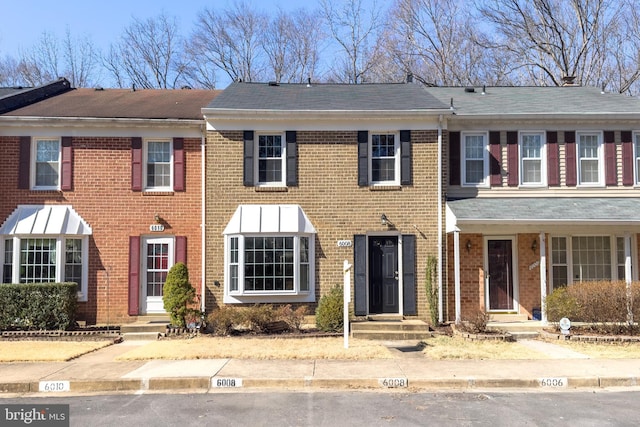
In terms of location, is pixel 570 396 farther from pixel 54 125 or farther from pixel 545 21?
pixel 545 21

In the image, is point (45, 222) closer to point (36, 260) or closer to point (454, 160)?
point (36, 260)

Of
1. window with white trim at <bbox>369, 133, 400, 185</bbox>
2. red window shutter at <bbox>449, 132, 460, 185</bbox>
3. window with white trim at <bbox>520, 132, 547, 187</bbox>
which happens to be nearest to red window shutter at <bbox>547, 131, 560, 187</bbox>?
window with white trim at <bbox>520, 132, 547, 187</bbox>

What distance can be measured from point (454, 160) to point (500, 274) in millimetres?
3392

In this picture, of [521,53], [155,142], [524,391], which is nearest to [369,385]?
[524,391]

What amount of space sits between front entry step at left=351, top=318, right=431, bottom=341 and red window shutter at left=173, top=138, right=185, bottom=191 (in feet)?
19.8

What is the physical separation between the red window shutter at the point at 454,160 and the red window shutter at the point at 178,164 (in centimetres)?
739

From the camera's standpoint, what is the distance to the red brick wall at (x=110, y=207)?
47.4 ft

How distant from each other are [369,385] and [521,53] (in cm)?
2649

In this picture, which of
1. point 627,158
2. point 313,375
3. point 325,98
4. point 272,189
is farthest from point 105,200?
point 627,158

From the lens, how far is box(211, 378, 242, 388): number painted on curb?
337 inches

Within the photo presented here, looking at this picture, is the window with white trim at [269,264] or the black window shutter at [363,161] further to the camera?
the black window shutter at [363,161]

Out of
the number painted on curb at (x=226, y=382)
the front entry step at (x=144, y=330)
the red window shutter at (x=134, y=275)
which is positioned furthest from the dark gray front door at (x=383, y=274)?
the number painted on curb at (x=226, y=382)

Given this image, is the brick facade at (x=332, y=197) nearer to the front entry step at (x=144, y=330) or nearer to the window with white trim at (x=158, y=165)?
the window with white trim at (x=158, y=165)

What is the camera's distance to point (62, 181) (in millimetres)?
14547
